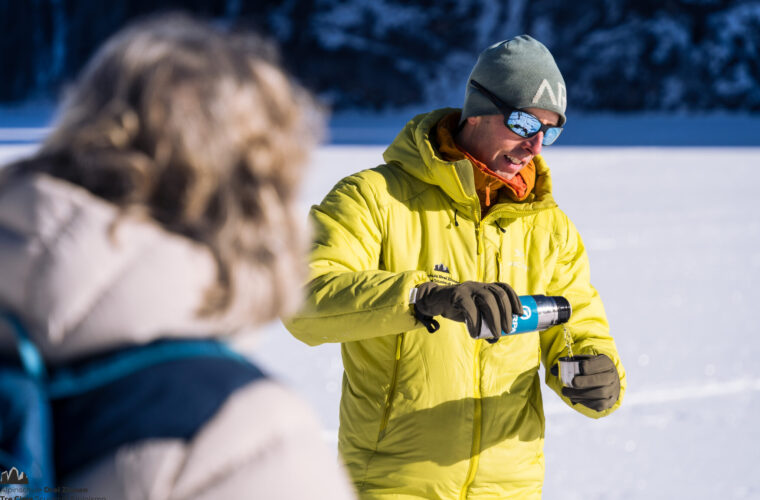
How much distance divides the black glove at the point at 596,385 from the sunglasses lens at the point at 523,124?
1.96 ft

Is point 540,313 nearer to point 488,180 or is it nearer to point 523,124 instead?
point 488,180

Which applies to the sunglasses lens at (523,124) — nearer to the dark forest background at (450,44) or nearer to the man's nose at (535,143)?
the man's nose at (535,143)

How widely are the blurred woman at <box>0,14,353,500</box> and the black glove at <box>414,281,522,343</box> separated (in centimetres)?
89

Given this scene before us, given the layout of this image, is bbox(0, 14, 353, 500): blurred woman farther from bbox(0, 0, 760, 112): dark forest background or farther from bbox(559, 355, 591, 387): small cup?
bbox(0, 0, 760, 112): dark forest background

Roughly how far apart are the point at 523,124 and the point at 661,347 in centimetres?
337

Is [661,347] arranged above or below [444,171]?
below

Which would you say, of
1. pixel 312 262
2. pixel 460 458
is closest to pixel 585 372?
pixel 460 458

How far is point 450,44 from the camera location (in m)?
22.1

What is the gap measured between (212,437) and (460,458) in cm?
128

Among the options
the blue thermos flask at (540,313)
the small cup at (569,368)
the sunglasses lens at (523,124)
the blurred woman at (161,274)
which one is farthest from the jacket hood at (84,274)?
the sunglasses lens at (523,124)

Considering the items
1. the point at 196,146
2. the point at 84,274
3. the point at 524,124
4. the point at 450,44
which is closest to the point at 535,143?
the point at 524,124

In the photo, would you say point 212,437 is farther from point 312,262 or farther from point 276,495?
point 312,262

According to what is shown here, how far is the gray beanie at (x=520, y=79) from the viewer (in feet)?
6.93

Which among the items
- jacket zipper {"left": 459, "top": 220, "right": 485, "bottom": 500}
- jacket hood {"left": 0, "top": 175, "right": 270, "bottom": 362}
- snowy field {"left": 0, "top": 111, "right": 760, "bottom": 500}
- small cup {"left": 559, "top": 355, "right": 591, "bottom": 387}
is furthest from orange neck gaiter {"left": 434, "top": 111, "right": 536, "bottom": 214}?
jacket hood {"left": 0, "top": 175, "right": 270, "bottom": 362}
